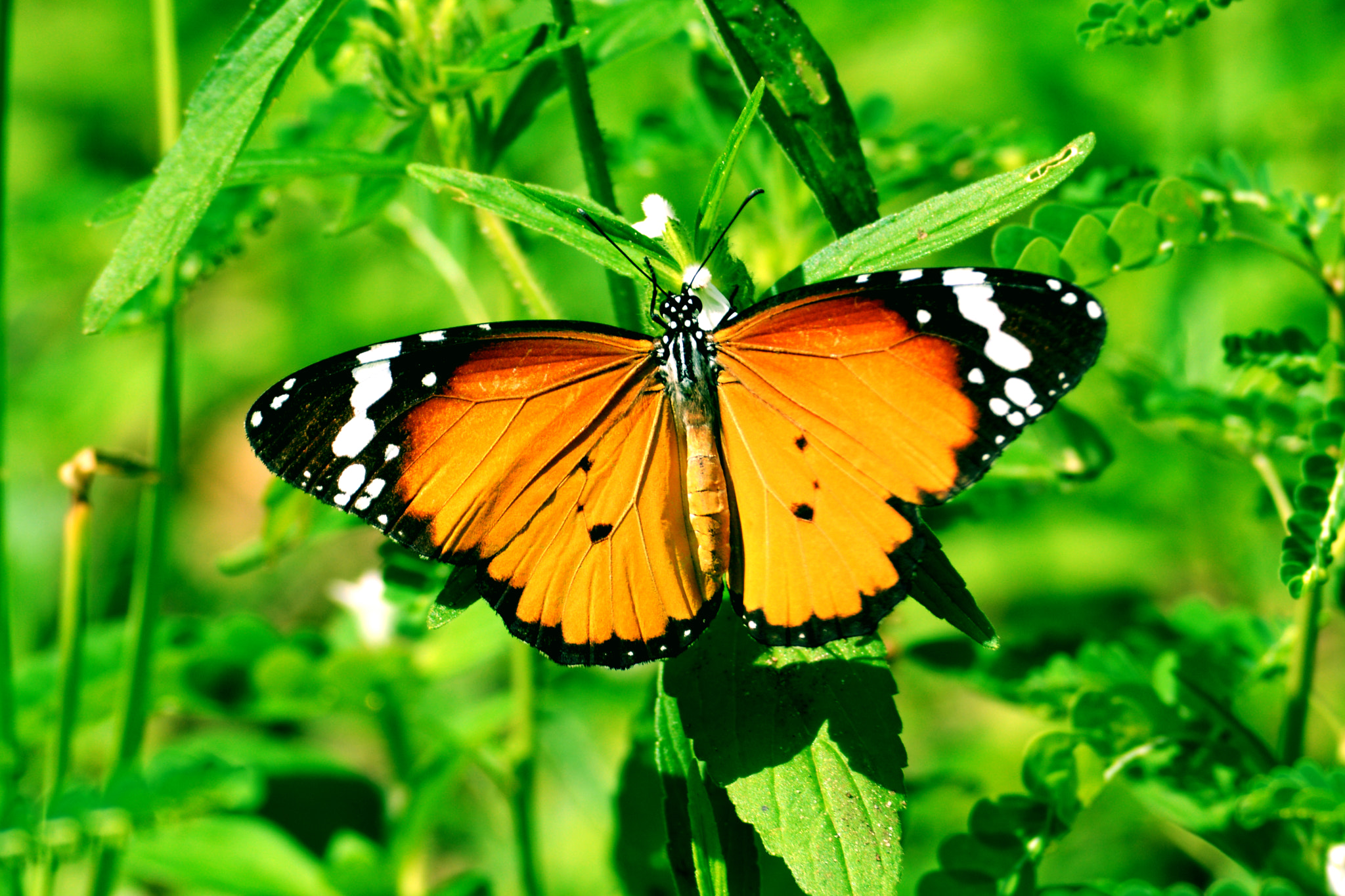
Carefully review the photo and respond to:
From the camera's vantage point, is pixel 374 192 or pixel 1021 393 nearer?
pixel 1021 393

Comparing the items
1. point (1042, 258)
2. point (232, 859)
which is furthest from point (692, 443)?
point (232, 859)

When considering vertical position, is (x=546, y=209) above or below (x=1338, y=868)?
above

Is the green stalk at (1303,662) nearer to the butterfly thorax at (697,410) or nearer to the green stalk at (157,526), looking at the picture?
the butterfly thorax at (697,410)

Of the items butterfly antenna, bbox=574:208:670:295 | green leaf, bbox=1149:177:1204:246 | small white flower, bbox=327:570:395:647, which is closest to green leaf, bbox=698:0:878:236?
butterfly antenna, bbox=574:208:670:295

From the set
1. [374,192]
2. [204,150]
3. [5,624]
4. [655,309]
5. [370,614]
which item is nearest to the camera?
[204,150]

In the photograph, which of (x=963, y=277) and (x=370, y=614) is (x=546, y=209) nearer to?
(x=963, y=277)

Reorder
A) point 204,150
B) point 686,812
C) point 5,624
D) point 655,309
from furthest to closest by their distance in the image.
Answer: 1. point 5,624
2. point 655,309
3. point 686,812
4. point 204,150

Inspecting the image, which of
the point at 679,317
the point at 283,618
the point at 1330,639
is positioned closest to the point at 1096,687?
the point at 679,317
